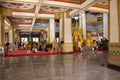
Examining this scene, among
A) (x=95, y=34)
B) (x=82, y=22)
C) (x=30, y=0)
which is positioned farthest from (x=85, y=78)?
(x=95, y=34)

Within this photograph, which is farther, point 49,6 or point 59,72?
point 49,6

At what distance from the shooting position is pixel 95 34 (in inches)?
940

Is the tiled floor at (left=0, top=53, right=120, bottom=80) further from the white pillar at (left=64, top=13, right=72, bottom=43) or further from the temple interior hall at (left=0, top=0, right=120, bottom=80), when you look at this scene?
the white pillar at (left=64, top=13, right=72, bottom=43)

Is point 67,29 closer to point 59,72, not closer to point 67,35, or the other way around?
point 67,35

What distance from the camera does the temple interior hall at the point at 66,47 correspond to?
565 centimetres

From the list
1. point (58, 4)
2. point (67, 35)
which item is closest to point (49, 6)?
point (58, 4)

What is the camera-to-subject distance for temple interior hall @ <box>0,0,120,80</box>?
18.5 feet

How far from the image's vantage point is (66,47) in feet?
46.4

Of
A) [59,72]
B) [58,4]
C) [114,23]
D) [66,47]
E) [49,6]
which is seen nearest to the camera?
[59,72]

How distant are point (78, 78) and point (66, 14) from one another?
9.68 m

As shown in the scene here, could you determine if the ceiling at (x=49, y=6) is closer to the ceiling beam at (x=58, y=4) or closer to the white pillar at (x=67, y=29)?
the ceiling beam at (x=58, y=4)

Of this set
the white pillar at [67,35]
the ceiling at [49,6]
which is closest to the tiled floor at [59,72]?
the ceiling at [49,6]

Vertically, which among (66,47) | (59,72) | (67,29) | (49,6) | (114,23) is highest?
(49,6)

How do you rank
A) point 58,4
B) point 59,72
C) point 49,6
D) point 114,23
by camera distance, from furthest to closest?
point 49,6
point 58,4
point 114,23
point 59,72
